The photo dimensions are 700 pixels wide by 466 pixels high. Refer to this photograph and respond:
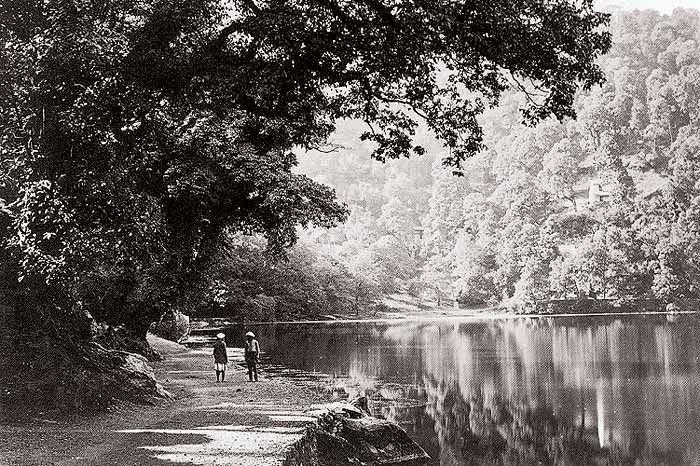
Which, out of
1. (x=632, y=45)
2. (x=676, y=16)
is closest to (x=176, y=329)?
(x=632, y=45)

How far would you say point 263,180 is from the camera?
42.3 feet

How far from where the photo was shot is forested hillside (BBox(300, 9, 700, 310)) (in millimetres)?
66625

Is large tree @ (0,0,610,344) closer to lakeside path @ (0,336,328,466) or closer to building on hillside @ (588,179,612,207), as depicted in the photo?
lakeside path @ (0,336,328,466)

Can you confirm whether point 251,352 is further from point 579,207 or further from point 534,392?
point 579,207

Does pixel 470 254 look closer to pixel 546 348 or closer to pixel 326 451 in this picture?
pixel 546 348

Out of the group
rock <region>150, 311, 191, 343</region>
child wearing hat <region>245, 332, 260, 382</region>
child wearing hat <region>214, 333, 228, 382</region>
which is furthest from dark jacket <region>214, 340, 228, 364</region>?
rock <region>150, 311, 191, 343</region>

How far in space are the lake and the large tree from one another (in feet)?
22.3

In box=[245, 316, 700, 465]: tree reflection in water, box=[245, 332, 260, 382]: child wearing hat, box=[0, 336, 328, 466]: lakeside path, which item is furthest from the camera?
box=[245, 332, 260, 382]: child wearing hat

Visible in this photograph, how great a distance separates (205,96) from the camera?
12414 mm

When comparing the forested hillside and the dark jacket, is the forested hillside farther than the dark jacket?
Yes

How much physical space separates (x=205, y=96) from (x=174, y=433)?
5.84m

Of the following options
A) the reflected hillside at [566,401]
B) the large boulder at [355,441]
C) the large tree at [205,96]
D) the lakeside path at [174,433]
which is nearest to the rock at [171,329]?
the reflected hillside at [566,401]

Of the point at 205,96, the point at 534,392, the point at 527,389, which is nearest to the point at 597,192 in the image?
the point at 527,389

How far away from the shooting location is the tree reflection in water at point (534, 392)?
50.4 feet
